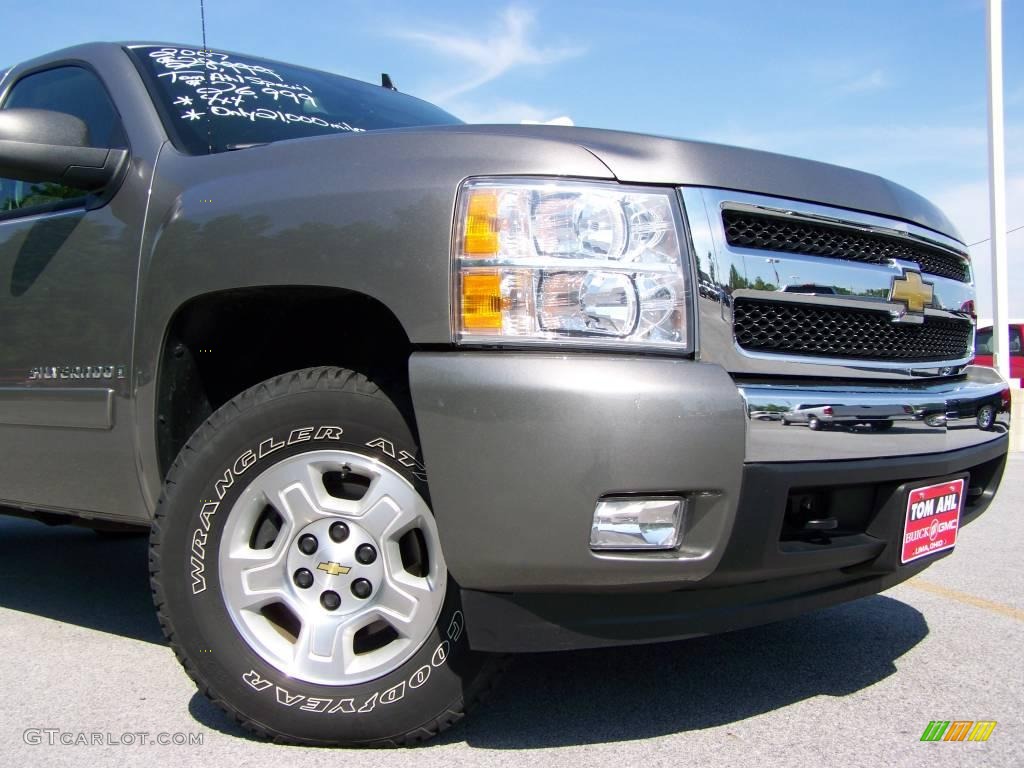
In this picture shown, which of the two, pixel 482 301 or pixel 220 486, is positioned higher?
pixel 482 301

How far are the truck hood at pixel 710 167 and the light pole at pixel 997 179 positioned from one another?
445 inches

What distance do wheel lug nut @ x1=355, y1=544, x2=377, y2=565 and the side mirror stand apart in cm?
134

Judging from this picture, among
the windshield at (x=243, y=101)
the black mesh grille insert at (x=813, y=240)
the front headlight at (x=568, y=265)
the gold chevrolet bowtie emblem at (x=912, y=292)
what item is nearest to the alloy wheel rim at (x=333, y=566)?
the front headlight at (x=568, y=265)

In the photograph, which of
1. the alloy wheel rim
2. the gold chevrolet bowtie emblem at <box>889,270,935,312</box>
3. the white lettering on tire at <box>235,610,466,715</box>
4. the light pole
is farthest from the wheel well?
the light pole

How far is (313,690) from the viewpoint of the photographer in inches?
88.7

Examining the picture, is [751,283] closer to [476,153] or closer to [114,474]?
[476,153]

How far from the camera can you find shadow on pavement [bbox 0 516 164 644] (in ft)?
11.6

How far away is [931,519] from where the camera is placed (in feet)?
7.94

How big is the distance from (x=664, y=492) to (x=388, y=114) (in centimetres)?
222

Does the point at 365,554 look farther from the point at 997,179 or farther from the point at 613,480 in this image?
the point at 997,179

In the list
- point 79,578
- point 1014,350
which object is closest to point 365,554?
point 79,578

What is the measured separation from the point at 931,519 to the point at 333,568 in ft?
4.82

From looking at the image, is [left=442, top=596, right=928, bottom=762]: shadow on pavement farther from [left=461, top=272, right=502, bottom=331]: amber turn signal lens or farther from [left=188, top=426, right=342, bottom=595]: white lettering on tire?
[left=461, top=272, right=502, bottom=331]: amber turn signal lens

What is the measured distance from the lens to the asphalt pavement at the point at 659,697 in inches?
88.6
